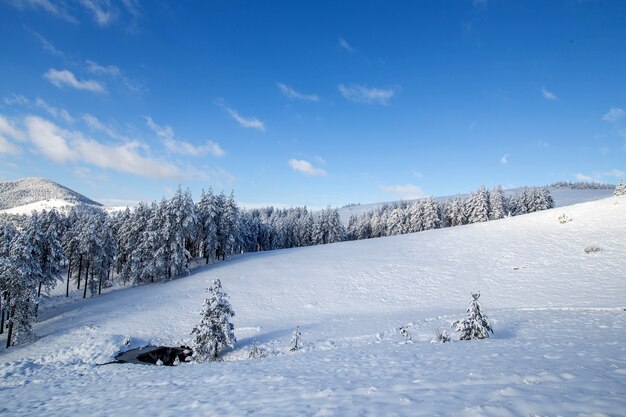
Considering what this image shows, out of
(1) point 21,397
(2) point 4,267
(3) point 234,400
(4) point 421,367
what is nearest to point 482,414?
(4) point 421,367

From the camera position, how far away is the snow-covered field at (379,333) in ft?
24.0

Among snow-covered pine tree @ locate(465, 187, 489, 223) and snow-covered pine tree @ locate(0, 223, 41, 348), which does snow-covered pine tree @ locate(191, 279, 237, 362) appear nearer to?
snow-covered pine tree @ locate(0, 223, 41, 348)

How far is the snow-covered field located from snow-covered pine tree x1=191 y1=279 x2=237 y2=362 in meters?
1.29

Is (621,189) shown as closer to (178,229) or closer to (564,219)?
(564,219)

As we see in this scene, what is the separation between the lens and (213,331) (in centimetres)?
2173

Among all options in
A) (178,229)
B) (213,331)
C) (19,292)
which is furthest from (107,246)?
(213,331)

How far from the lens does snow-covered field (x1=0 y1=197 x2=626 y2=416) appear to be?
7.31 m

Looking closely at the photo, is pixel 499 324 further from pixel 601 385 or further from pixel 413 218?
pixel 413 218

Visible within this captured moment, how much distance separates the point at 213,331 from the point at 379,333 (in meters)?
11.5

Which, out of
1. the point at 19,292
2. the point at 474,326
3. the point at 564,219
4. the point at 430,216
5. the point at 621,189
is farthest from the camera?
the point at 430,216

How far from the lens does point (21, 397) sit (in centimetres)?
993

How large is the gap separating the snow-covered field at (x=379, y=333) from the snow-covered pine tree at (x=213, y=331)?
4.22 feet

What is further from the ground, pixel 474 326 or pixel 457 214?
pixel 457 214

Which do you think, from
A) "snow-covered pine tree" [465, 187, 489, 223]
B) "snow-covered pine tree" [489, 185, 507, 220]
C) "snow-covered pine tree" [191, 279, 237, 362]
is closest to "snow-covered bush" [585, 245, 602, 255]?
"snow-covered pine tree" [191, 279, 237, 362]
